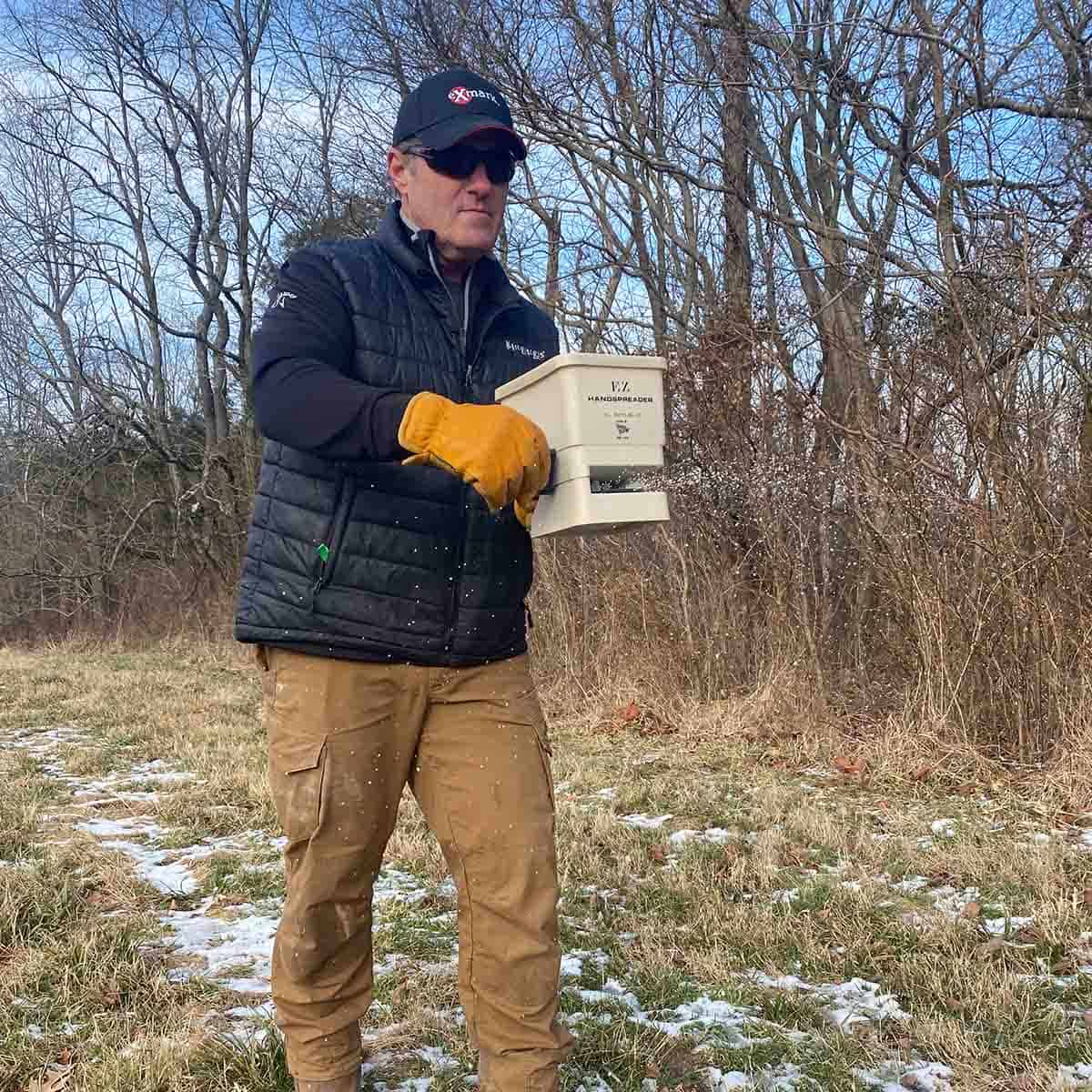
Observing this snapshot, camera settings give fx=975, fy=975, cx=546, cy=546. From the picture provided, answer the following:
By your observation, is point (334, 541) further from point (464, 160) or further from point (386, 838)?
point (464, 160)

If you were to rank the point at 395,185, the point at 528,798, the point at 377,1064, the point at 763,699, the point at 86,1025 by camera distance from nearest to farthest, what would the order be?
1. the point at 528,798
2. the point at 395,185
3. the point at 377,1064
4. the point at 86,1025
5. the point at 763,699

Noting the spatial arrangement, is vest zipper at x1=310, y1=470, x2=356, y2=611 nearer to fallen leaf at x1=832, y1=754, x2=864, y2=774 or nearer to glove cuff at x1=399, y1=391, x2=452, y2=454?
glove cuff at x1=399, y1=391, x2=452, y2=454

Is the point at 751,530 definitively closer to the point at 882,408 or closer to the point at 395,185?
the point at 882,408

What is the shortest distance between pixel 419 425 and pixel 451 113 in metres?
0.79

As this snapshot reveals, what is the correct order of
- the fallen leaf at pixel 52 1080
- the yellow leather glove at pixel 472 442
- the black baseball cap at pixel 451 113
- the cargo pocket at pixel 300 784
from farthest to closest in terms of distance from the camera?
the fallen leaf at pixel 52 1080 → the black baseball cap at pixel 451 113 → the cargo pocket at pixel 300 784 → the yellow leather glove at pixel 472 442

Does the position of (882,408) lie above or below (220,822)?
above

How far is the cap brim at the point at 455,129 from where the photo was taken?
2084mm

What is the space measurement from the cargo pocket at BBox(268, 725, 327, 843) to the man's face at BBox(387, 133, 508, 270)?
1.11 meters

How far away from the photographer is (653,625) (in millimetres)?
7105

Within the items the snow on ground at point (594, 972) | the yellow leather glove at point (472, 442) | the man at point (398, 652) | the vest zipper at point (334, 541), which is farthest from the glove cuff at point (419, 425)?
the snow on ground at point (594, 972)

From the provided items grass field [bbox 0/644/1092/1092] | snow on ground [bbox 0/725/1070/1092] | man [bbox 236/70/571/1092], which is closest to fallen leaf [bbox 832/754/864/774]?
grass field [bbox 0/644/1092/1092]

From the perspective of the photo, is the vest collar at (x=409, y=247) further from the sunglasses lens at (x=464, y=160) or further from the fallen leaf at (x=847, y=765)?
the fallen leaf at (x=847, y=765)

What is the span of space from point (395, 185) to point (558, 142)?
719cm

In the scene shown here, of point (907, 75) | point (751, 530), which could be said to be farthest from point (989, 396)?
point (907, 75)
